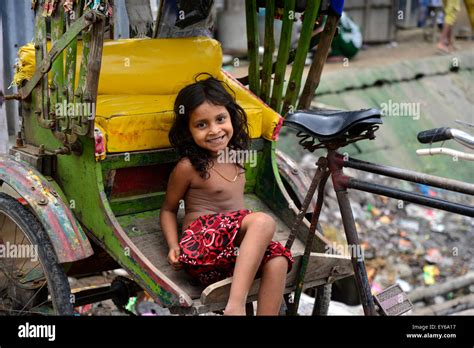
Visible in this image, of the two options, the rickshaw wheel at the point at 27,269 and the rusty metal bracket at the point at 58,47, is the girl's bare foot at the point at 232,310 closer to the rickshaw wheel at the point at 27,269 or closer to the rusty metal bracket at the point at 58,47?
the rickshaw wheel at the point at 27,269

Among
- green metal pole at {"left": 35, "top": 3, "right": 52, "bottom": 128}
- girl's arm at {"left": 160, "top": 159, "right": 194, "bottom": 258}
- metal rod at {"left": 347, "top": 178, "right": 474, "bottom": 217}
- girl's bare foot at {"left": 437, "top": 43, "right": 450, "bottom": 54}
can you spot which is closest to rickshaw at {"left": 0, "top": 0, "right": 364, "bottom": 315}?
green metal pole at {"left": 35, "top": 3, "right": 52, "bottom": 128}

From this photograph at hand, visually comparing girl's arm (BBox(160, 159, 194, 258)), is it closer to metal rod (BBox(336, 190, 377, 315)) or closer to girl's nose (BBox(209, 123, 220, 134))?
girl's nose (BBox(209, 123, 220, 134))

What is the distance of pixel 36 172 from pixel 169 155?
0.59 meters

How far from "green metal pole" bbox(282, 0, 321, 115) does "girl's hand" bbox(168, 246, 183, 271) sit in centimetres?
103

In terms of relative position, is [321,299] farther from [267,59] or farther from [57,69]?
[57,69]

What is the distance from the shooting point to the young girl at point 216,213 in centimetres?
287

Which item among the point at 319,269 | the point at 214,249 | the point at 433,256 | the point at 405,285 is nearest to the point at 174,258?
the point at 214,249

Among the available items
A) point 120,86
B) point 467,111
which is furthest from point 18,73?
point 467,111

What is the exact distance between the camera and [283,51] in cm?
370

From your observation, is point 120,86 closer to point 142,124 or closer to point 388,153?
point 142,124

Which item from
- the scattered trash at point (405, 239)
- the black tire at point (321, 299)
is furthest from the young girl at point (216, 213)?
the scattered trash at point (405, 239)

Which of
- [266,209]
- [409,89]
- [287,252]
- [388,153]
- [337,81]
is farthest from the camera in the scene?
[409,89]

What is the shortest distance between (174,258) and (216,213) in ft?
0.94
